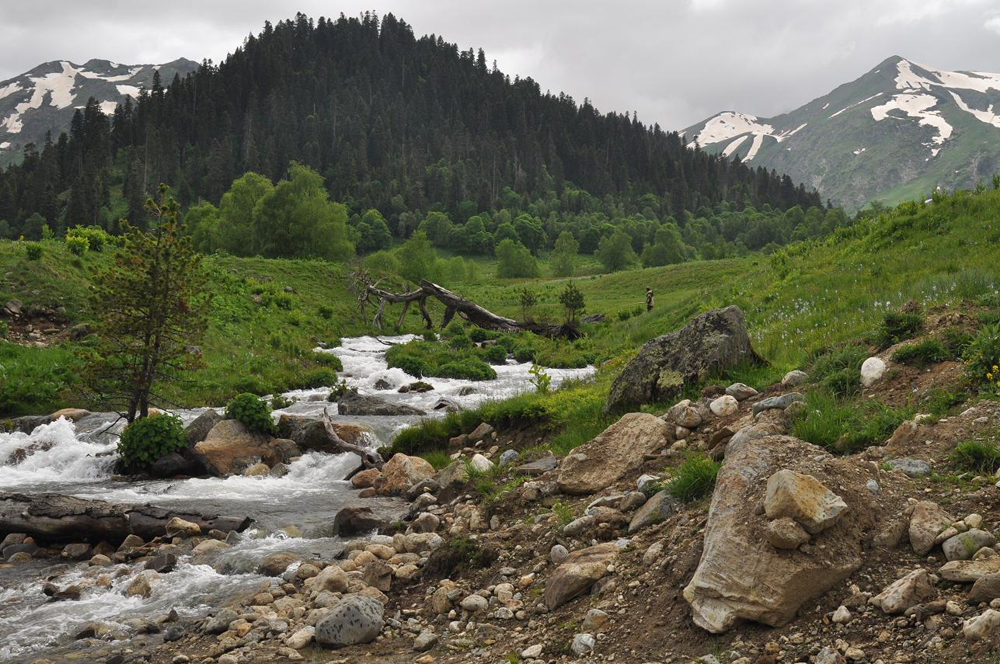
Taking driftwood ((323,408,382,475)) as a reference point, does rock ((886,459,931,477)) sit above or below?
above

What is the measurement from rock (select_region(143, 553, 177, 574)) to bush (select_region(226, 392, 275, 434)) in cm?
804

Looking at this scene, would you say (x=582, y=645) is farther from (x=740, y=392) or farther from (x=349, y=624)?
(x=740, y=392)

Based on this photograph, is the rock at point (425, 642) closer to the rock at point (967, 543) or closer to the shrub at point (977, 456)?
the rock at point (967, 543)

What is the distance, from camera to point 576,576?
6.97 m

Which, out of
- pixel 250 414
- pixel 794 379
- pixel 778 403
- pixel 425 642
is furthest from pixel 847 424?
pixel 250 414

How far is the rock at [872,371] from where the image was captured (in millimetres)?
9422

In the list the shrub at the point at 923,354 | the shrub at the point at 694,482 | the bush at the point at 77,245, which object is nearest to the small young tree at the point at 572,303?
the bush at the point at 77,245

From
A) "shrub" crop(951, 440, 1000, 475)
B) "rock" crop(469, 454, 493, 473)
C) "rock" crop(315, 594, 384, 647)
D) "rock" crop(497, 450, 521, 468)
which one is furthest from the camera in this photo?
"rock" crop(497, 450, 521, 468)

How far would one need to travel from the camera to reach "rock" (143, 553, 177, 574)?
10680 millimetres

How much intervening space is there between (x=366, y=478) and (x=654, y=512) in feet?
31.6

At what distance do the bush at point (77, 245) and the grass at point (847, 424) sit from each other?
3616 centimetres

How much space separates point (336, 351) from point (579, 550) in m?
33.6

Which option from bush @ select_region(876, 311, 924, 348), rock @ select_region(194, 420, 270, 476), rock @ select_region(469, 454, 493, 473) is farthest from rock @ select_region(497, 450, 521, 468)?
rock @ select_region(194, 420, 270, 476)

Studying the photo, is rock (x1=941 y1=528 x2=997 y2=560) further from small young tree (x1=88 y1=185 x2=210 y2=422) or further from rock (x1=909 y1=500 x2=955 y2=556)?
small young tree (x1=88 y1=185 x2=210 y2=422)
